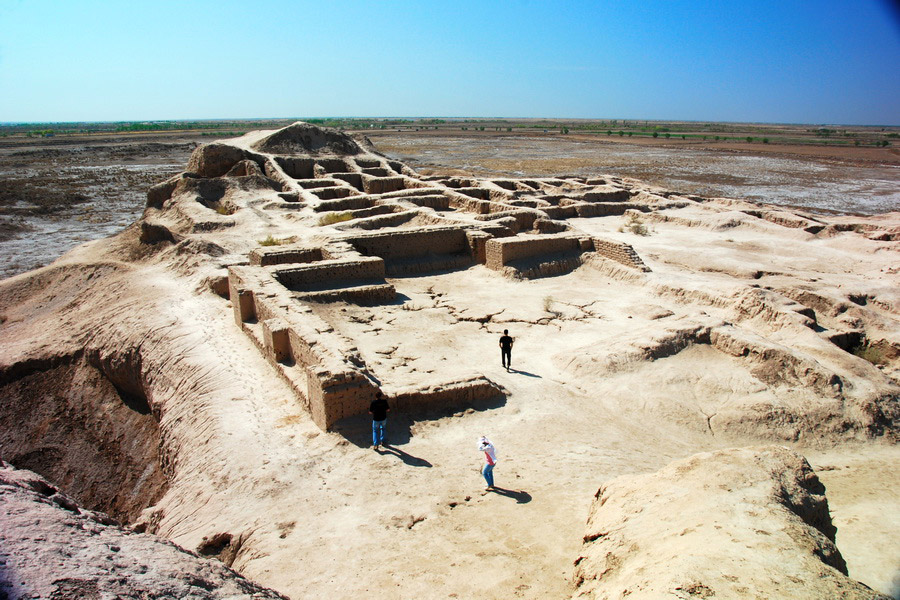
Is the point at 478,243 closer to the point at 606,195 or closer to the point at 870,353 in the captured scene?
the point at 870,353

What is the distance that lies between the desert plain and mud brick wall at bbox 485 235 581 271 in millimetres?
73

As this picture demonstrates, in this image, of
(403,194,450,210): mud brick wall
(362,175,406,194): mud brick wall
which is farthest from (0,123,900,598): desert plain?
(362,175,406,194): mud brick wall

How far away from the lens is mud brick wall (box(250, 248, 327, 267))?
11430 mm

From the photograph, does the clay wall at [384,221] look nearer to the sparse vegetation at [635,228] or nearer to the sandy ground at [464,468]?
the sandy ground at [464,468]

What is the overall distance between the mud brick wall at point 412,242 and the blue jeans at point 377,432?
7.25m

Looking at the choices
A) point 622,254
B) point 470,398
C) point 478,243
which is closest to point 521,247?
point 478,243

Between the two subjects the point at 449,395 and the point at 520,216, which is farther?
the point at 520,216

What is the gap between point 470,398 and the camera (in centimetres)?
714

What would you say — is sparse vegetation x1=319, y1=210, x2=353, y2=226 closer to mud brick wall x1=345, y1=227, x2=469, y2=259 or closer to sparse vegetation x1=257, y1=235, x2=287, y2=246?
sparse vegetation x1=257, y1=235, x2=287, y2=246

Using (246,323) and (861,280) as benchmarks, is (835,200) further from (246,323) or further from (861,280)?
(246,323)

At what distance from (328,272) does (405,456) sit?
18.2 feet

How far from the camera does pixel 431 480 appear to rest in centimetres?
561

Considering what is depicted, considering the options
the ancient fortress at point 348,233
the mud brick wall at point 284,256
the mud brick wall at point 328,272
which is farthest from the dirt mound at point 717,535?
the mud brick wall at point 284,256

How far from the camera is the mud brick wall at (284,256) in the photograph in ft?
37.5
